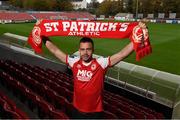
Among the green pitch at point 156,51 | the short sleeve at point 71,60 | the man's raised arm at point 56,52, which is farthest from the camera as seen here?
the green pitch at point 156,51

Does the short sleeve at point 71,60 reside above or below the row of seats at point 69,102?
above

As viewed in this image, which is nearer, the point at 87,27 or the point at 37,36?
the point at 37,36

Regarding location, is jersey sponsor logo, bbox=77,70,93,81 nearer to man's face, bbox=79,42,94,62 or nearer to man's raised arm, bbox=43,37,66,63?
man's face, bbox=79,42,94,62

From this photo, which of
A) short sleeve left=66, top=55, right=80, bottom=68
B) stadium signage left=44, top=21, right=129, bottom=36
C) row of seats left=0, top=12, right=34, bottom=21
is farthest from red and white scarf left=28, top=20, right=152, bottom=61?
row of seats left=0, top=12, right=34, bottom=21

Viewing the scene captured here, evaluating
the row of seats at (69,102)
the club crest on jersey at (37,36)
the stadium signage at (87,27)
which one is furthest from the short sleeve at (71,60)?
the row of seats at (69,102)

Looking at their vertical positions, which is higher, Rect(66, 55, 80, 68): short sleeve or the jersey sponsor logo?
Rect(66, 55, 80, 68): short sleeve

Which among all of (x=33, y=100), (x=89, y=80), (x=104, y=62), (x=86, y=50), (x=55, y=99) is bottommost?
(x=55, y=99)

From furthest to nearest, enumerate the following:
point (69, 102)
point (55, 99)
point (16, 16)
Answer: point (16, 16) < point (55, 99) < point (69, 102)

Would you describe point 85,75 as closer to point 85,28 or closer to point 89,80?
point 89,80

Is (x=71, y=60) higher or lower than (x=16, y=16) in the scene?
higher

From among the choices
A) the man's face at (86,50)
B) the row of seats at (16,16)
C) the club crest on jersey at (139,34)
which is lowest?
the row of seats at (16,16)

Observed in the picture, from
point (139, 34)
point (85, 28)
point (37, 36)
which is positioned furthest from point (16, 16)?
point (139, 34)

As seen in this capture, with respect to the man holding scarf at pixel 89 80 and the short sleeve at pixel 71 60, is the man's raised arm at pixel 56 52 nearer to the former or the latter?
the short sleeve at pixel 71 60

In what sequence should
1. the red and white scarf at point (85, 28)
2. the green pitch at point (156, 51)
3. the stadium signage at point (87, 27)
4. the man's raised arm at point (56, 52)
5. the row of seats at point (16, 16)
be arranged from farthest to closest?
1. the row of seats at point (16, 16)
2. the green pitch at point (156, 51)
3. the stadium signage at point (87, 27)
4. the red and white scarf at point (85, 28)
5. the man's raised arm at point (56, 52)
